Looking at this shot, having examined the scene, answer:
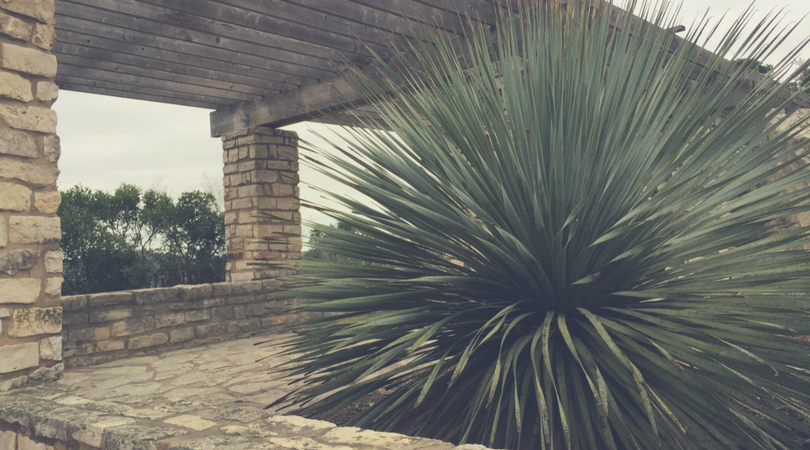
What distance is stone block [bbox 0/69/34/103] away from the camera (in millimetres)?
3195

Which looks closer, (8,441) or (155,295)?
(8,441)

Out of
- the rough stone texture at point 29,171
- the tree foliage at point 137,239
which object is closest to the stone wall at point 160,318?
the rough stone texture at point 29,171

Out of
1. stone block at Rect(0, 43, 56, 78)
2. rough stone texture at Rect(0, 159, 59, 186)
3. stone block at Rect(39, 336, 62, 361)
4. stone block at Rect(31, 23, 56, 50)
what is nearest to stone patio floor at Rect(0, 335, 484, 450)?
stone block at Rect(39, 336, 62, 361)

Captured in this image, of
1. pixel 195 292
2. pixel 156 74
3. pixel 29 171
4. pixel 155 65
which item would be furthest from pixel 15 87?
pixel 195 292

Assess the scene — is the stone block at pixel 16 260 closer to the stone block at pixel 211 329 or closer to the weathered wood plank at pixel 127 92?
the stone block at pixel 211 329

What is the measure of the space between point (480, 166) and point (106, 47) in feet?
12.0

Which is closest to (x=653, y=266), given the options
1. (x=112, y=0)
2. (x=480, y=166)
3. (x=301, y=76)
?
(x=480, y=166)

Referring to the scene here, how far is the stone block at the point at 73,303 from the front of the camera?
452 centimetres

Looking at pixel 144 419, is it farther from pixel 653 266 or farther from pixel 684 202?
pixel 684 202

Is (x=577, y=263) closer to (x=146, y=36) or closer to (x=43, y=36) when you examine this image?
(x=43, y=36)

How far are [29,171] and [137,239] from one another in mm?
6013

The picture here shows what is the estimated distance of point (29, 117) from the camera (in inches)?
130

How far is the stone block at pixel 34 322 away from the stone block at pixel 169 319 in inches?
69.9

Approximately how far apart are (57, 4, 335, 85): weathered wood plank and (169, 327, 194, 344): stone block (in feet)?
7.90
